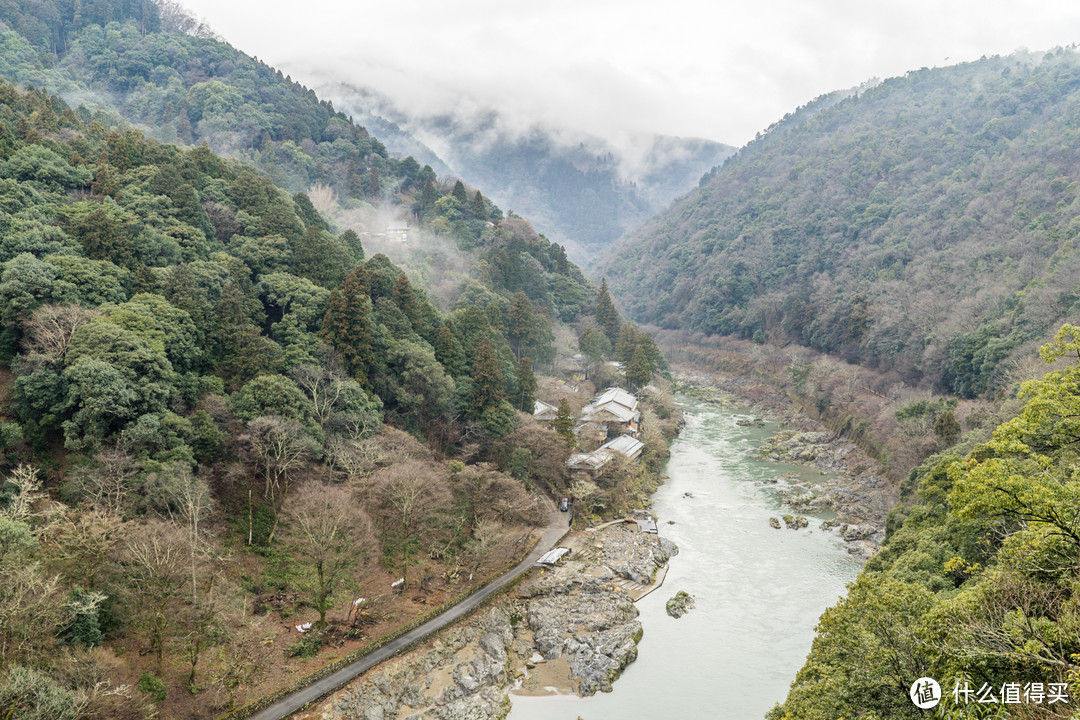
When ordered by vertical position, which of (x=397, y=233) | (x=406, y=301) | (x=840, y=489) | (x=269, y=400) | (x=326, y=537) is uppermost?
(x=397, y=233)

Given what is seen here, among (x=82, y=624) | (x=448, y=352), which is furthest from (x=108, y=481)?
(x=448, y=352)

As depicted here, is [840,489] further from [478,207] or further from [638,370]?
[478,207]

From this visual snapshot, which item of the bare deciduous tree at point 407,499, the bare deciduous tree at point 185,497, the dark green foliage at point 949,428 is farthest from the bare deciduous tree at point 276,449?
the dark green foliage at point 949,428

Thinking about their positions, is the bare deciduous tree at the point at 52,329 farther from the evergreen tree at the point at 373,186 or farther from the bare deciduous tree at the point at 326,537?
the evergreen tree at the point at 373,186

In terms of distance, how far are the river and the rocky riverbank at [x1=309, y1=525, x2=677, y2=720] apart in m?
0.65

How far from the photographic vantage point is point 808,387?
1922 inches

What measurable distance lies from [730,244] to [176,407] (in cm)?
7409

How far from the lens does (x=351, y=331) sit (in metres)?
27.9

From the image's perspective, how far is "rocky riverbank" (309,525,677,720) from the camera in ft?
55.1

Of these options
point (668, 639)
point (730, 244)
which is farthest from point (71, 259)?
point (730, 244)

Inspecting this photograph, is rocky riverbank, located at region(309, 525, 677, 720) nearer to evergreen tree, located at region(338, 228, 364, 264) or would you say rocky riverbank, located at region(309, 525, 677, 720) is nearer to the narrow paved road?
the narrow paved road

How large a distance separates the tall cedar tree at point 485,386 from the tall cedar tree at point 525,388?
12.0ft

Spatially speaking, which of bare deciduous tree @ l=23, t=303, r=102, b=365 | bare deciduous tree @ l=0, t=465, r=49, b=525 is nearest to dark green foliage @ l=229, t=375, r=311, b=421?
bare deciduous tree @ l=23, t=303, r=102, b=365

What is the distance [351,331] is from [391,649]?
47.5ft
